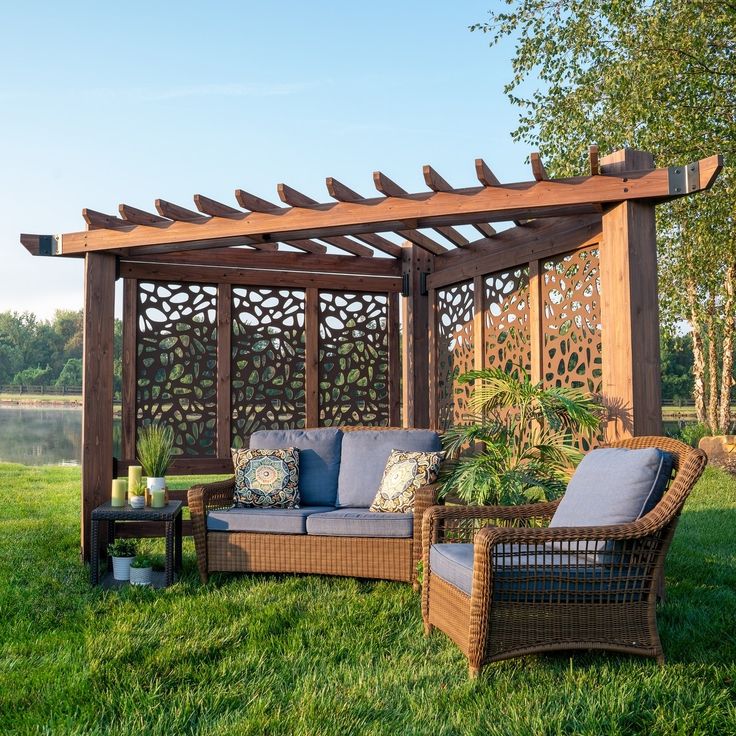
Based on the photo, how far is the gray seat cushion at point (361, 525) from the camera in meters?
4.63

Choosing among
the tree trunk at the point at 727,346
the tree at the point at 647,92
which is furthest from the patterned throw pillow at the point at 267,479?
the tree trunk at the point at 727,346

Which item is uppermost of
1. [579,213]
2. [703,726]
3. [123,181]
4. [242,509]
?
[123,181]

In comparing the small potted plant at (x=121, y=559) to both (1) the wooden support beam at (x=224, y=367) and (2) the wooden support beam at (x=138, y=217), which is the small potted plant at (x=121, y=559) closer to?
(1) the wooden support beam at (x=224, y=367)

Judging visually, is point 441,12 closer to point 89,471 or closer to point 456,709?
point 89,471

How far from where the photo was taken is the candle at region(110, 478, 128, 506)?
4961mm

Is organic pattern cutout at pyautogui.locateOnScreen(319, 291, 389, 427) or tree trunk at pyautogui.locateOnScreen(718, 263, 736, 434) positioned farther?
tree trunk at pyautogui.locateOnScreen(718, 263, 736, 434)

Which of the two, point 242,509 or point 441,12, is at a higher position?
point 441,12

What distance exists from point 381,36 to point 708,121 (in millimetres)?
4814

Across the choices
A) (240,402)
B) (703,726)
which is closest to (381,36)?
(240,402)

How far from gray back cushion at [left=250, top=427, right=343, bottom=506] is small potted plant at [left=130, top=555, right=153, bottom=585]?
45.4 inches

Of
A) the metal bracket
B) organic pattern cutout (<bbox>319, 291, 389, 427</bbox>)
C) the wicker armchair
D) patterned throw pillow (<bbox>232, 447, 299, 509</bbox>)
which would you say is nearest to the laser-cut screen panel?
organic pattern cutout (<bbox>319, 291, 389, 427</bbox>)

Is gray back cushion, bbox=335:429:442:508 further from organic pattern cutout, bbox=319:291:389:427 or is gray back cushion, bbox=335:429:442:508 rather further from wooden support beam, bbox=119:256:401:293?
wooden support beam, bbox=119:256:401:293

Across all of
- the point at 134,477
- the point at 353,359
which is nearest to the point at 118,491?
the point at 134,477

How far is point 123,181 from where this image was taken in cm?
880
